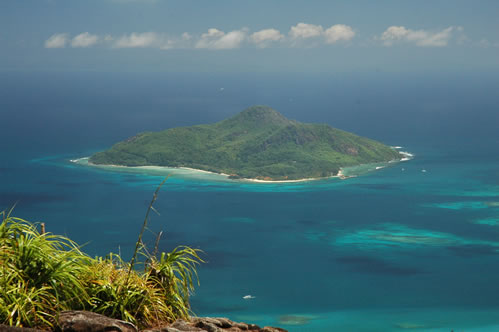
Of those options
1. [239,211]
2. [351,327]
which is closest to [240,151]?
[239,211]

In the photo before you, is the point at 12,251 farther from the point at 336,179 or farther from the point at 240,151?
the point at 240,151

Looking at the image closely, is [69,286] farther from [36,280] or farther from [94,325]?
[94,325]

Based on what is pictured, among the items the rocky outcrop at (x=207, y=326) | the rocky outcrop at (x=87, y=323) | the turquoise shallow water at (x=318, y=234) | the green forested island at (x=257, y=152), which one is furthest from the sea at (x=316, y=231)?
the rocky outcrop at (x=87, y=323)

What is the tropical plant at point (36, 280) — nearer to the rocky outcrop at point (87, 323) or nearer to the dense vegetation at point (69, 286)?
the dense vegetation at point (69, 286)

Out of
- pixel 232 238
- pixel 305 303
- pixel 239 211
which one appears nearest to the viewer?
pixel 305 303

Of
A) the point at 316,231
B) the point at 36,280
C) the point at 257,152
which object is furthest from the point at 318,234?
the point at 36,280

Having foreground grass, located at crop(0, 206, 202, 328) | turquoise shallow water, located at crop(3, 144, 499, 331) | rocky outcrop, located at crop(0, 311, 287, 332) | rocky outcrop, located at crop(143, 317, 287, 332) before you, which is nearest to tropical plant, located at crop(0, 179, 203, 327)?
foreground grass, located at crop(0, 206, 202, 328)

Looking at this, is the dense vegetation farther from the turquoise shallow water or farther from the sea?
the turquoise shallow water
